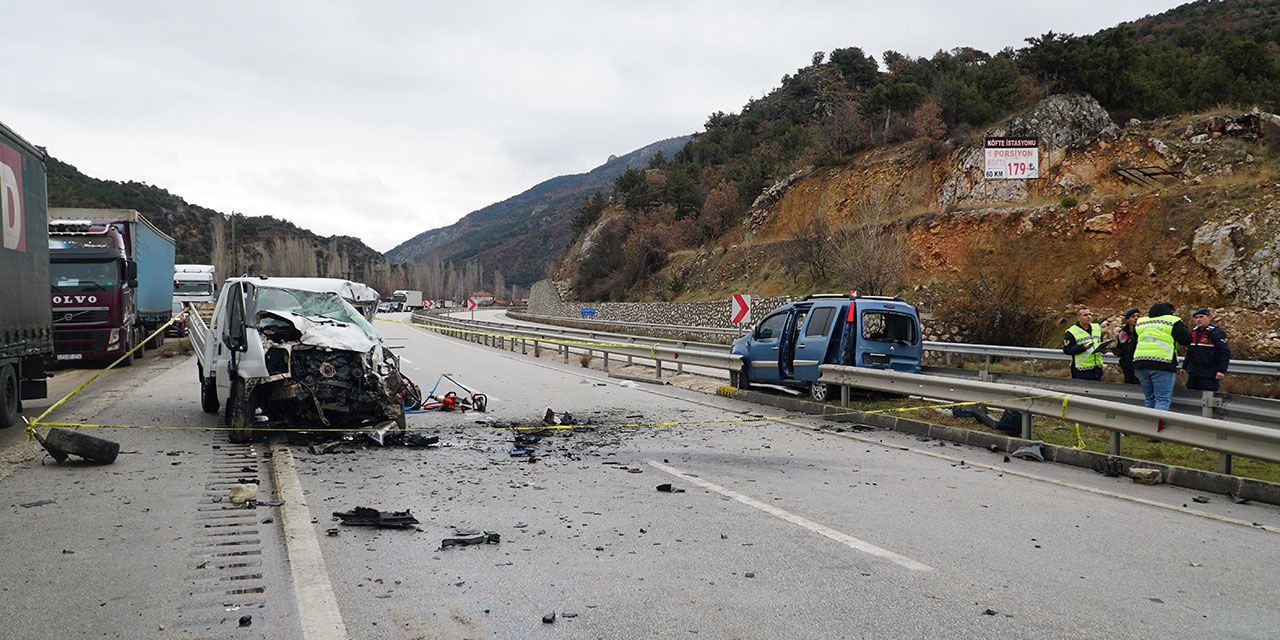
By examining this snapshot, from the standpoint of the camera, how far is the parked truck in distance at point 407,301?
305ft

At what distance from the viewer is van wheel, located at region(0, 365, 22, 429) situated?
9633 mm

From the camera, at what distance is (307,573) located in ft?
14.7

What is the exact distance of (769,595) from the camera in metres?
4.16

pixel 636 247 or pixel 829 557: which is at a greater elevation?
pixel 636 247

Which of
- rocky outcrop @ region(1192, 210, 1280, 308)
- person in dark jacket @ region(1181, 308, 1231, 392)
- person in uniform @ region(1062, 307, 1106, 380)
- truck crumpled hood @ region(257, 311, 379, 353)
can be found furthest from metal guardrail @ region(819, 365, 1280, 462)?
rocky outcrop @ region(1192, 210, 1280, 308)

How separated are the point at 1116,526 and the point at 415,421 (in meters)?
8.54

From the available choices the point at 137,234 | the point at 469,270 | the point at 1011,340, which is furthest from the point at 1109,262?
the point at 469,270

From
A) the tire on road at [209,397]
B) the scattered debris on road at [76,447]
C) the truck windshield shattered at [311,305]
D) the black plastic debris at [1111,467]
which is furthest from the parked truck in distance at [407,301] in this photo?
the black plastic debris at [1111,467]

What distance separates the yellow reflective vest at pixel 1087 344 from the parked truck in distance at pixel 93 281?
20.0 metres

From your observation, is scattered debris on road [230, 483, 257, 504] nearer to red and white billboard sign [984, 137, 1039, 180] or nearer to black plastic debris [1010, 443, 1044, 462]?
black plastic debris [1010, 443, 1044, 462]

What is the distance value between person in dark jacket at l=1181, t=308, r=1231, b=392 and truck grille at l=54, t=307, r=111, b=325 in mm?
21098

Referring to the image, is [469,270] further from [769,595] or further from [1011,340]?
[769,595]

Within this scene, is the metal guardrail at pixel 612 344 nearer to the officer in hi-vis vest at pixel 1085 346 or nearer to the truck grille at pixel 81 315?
the officer in hi-vis vest at pixel 1085 346

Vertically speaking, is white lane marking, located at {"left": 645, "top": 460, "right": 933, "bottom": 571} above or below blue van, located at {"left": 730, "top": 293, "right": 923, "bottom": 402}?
below
